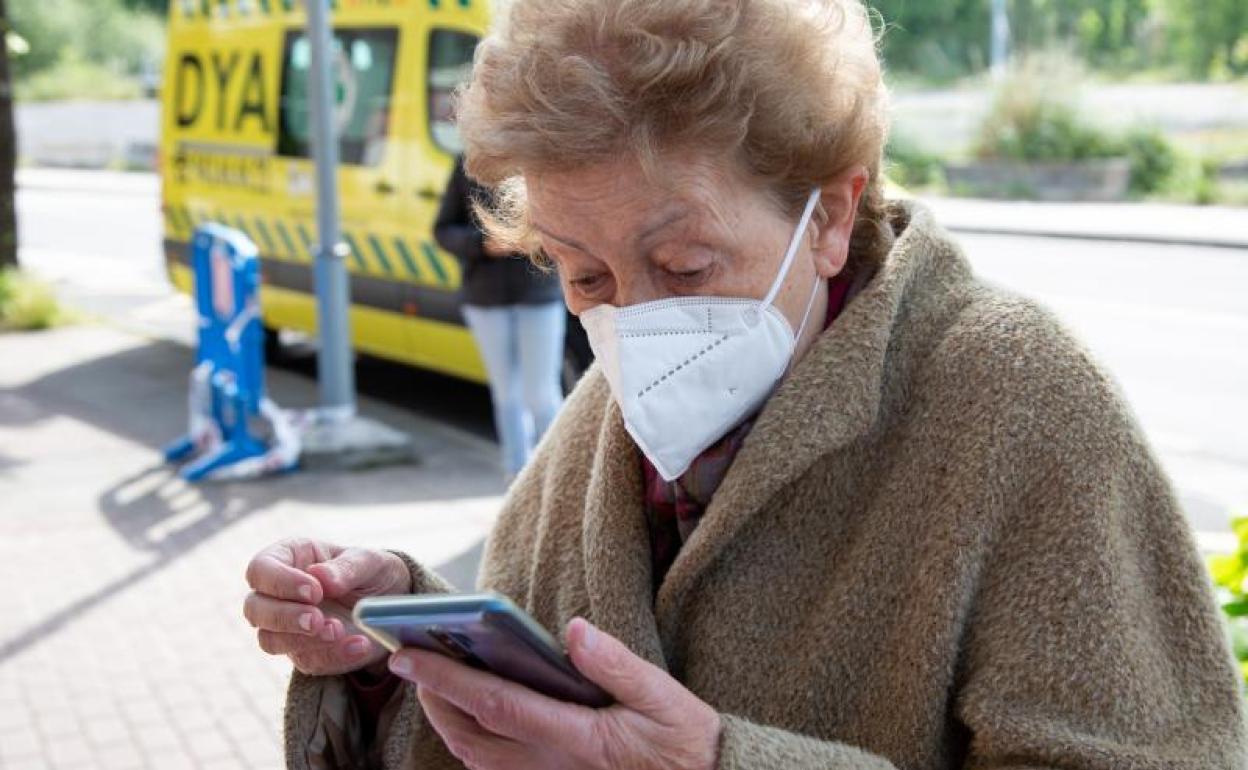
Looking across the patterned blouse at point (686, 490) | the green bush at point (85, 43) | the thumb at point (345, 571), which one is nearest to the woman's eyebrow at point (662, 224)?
the patterned blouse at point (686, 490)

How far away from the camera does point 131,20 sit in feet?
201

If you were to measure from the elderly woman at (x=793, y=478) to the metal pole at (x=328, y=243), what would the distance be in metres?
6.24

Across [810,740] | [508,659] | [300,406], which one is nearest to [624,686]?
[508,659]

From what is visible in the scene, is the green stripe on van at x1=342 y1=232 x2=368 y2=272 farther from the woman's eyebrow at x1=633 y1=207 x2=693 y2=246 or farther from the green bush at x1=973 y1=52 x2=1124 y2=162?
the green bush at x1=973 y1=52 x2=1124 y2=162

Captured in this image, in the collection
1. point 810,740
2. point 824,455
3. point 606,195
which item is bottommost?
point 810,740

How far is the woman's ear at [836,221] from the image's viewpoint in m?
1.80

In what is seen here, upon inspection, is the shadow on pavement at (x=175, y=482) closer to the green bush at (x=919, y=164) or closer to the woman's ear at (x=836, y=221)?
the woman's ear at (x=836, y=221)

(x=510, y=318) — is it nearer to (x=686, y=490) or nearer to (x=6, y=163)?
(x=686, y=490)

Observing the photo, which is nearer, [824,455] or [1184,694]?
[1184,694]

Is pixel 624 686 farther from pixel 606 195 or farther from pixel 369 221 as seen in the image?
pixel 369 221

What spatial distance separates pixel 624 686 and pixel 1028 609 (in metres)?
0.41

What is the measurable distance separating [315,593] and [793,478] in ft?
1.90

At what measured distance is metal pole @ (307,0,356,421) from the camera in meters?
7.89

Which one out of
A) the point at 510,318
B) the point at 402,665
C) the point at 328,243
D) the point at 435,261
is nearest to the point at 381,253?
the point at 435,261
